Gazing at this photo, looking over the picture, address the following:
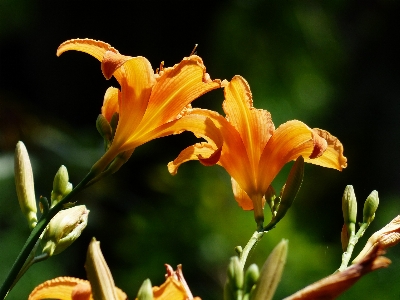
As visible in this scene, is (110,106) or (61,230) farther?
(110,106)

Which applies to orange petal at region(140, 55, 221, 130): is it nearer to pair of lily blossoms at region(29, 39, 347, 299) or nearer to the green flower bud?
pair of lily blossoms at region(29, 39, 347, 299)

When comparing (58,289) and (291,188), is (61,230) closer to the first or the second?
(58,289)

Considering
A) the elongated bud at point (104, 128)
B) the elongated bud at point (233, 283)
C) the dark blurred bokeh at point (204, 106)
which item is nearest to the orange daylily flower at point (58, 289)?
the elongated bud at point (233, 283)

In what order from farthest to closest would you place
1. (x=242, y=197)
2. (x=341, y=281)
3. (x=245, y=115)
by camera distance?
(x=242, y=197) < (x=245, y=115) < (x=341, y=281)

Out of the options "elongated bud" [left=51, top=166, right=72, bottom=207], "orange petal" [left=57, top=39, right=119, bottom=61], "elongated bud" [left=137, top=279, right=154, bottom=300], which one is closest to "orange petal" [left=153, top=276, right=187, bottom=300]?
"elongated bud" [left=137, top=279, right=154, bottom=300]

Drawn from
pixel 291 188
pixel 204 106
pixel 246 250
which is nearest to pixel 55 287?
pixel 246 250

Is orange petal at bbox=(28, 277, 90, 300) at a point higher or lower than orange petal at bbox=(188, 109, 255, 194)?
lower
